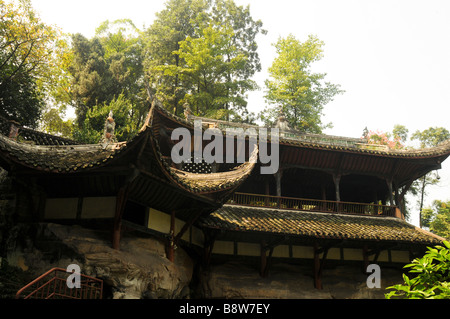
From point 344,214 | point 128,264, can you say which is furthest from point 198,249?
point 344,214

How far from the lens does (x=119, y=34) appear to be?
3981 centimetres

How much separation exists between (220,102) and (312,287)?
18.2 m

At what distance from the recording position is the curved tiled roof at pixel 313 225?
14.0m

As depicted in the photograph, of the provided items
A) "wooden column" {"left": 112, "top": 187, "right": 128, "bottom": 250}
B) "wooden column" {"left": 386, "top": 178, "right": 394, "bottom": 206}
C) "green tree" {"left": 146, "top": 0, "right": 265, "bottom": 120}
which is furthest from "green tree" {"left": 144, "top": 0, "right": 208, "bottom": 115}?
"wooden column" {"left": 112, "top": 187, "right": 128, "bottom": 250}

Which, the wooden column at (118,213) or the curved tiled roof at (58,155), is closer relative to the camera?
the curved tiled roof at (58,155)

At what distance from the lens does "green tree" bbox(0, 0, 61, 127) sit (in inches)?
933

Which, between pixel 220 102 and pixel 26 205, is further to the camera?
pixel 220 102

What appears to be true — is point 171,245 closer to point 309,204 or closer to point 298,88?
point 309,204

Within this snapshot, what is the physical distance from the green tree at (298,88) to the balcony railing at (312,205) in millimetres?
13014

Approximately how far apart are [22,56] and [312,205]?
57.5 ft

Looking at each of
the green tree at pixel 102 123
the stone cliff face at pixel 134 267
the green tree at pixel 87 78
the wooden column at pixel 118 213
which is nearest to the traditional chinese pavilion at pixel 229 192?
the wooden column at pixel 118 213

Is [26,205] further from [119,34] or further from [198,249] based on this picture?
[119,34]

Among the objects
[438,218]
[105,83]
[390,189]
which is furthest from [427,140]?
[105,83]

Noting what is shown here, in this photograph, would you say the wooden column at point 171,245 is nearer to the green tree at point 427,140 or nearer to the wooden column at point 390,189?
the wooden column at point 390,189
